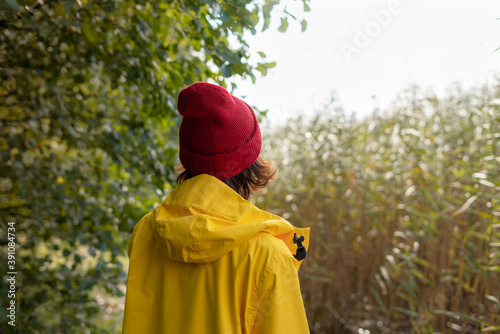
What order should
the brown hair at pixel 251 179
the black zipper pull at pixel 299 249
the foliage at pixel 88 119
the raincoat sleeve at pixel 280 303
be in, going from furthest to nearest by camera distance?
1. the foliage at pixel 88 119
2. the brown hair at pixel 251 179
3. the black zipper pull at pixel 299 249
4. the raincoat sleeve at pixel 280 303

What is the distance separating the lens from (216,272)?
0.95 metres

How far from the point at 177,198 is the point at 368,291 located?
2426mm

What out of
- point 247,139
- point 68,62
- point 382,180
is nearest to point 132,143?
point 68,62

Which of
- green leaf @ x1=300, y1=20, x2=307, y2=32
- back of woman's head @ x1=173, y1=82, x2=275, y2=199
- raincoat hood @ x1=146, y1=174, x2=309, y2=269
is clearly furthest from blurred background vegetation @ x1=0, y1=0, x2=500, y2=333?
raincoat hood @ x1=146, y1=174, x2=309, y2=269

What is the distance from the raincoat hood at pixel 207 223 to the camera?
0.91 meters

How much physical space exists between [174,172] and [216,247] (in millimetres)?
1077

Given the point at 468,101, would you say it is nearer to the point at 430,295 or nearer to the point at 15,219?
the point at 430,295

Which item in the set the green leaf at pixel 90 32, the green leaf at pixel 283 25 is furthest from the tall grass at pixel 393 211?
the green leaf at pixel 90 32

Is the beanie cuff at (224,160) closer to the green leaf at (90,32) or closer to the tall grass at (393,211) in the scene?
the green leaf at (90,32)

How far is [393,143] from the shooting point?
2.99 metres

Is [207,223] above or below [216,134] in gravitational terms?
below

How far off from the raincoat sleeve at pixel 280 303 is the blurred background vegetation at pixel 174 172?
862mm

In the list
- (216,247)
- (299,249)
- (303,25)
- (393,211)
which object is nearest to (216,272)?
(216,247)

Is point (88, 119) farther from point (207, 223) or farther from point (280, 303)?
point (280, 303)
